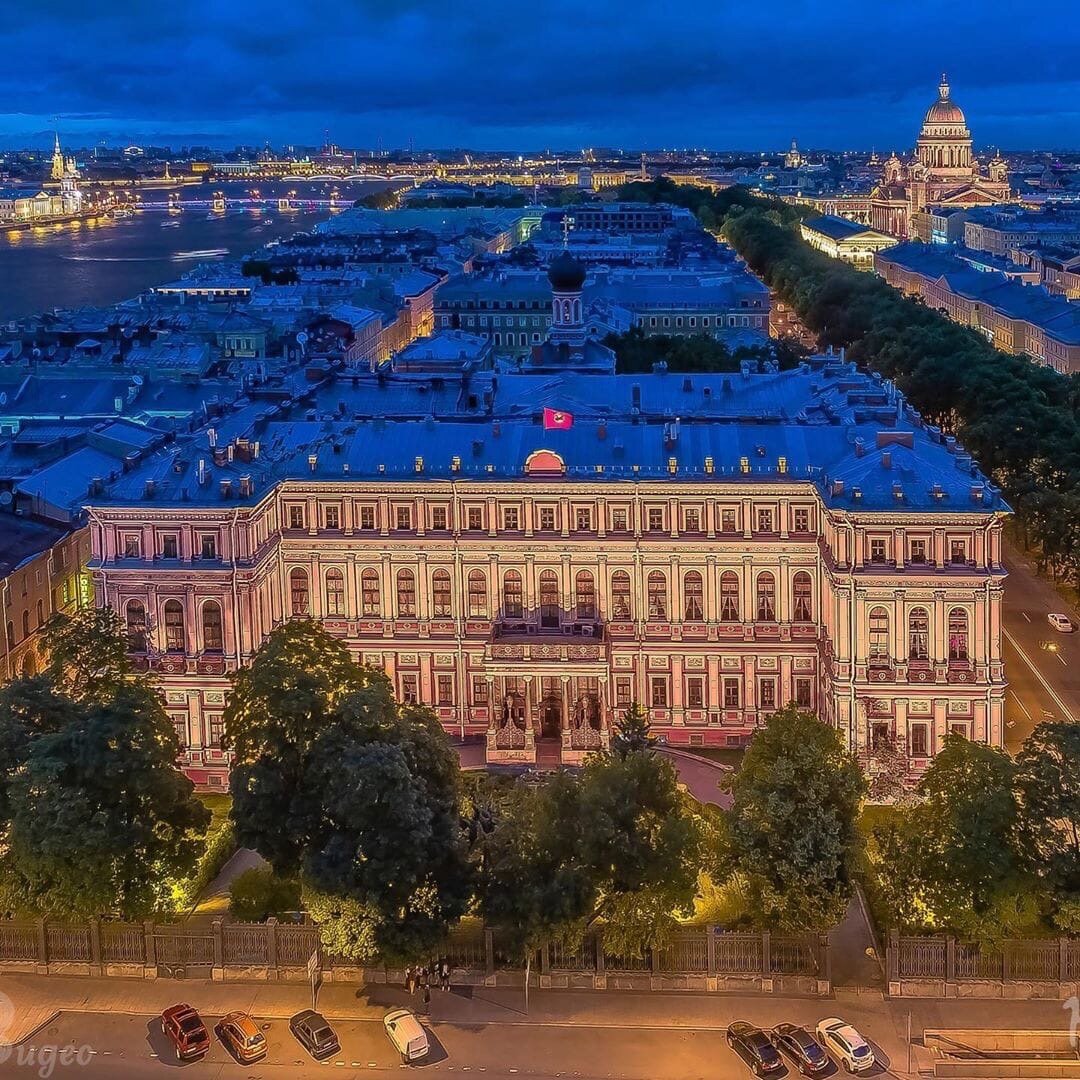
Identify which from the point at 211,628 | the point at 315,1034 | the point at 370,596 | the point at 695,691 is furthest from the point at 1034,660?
the point at 315,1034

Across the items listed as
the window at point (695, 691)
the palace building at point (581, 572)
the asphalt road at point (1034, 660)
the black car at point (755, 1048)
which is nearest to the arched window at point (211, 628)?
the palace building at point (581, 572)

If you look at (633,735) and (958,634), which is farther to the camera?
(958,634)

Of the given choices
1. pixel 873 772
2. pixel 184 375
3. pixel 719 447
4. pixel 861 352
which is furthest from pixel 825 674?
pixel 861 352

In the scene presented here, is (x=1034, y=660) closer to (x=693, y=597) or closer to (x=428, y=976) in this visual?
(x=693, y=597)

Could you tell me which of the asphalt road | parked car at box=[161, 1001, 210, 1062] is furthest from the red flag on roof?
parked car at box=[161, 1001, 210, 1062]

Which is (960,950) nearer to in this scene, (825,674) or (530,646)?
(825,674)
